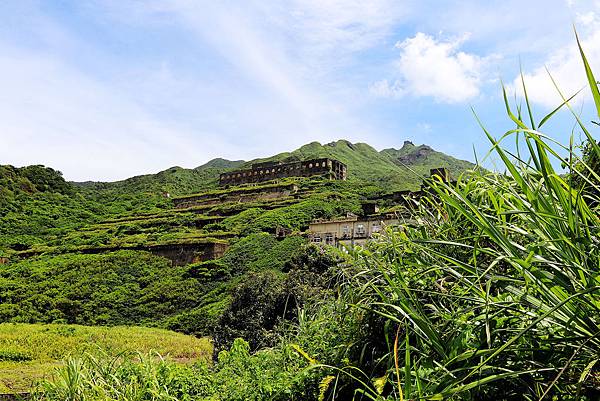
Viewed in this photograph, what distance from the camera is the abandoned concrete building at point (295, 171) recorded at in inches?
2128

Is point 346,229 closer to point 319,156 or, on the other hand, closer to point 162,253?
point 162,253

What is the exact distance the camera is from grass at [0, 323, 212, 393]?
46.3ft

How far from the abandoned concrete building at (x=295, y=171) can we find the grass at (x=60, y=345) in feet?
113

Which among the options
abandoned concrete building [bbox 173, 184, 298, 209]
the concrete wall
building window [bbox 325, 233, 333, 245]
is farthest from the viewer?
abandoned concrete building [bbox 173, 184, 298, 209]

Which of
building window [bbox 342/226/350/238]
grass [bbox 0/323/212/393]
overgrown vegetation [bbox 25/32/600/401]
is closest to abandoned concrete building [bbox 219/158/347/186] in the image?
building window [bbox 342/226/350/238]

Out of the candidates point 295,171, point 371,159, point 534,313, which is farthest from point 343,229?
point 371,159

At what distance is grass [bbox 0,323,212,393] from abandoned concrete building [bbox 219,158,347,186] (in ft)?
113

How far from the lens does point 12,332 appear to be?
63.2 ft

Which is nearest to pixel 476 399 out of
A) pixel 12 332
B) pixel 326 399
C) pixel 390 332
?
pixel 390 332

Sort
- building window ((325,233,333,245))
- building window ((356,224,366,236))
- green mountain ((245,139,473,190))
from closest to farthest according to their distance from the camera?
building window ((356,224,366,236)) → building window ((325,233,333,245)) → green mountain ((245,139,473,190))

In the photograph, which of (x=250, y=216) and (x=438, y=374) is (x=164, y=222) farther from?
(x=438, y=374)

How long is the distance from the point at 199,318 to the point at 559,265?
73.7ft

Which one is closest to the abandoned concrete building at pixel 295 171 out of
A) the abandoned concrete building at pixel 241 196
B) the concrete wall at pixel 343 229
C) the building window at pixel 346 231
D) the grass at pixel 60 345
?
the abandoned concrete building at pixel 241 196

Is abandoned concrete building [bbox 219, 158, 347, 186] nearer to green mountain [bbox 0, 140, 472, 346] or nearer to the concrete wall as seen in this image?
green mountain [bbox 0, 140, 472, 346]
